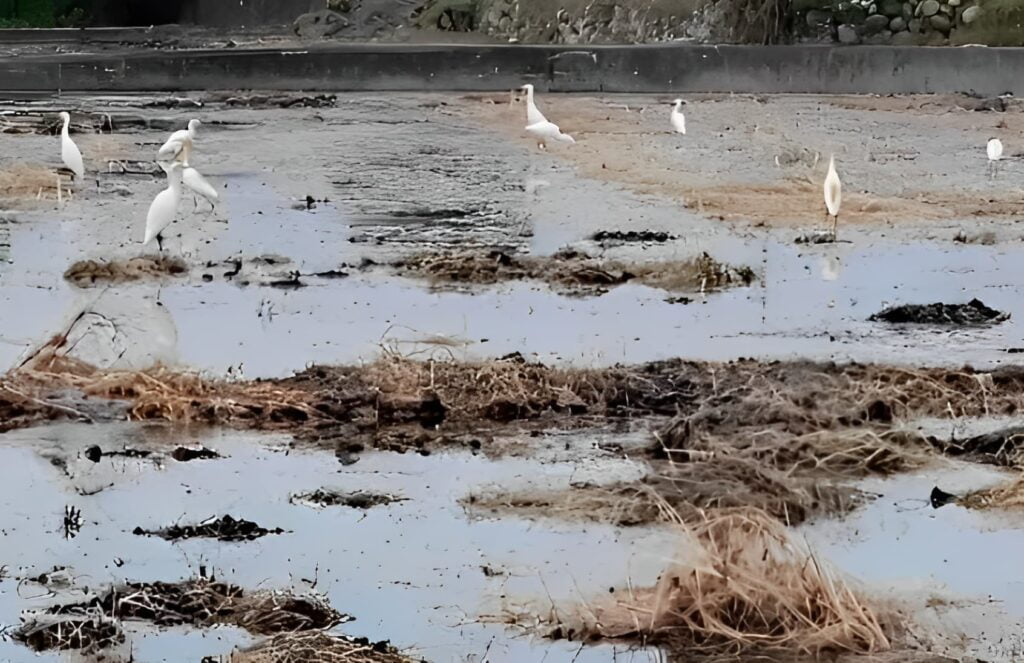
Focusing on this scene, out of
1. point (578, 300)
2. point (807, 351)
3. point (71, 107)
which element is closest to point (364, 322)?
point (578, 300)

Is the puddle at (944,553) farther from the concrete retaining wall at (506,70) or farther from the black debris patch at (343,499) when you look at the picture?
the concrete retaining wall at (506,70)

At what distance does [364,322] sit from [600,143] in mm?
9782

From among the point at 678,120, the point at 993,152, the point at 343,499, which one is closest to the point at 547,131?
the point at 678,120

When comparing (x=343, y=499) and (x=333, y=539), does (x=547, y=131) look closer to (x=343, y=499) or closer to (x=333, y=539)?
(x=343, y=499)

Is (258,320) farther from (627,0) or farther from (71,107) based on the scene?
(627,0)

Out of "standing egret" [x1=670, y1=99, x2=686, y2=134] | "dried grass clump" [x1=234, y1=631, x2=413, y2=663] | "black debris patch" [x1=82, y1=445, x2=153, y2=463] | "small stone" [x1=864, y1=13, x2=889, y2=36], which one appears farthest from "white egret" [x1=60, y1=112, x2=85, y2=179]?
"small stone" [x1=864, y1=13, x2=889, y2=36]

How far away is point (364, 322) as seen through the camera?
10141 mm

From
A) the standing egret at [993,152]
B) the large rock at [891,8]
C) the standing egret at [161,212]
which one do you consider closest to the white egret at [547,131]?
the standing egret at [993,152]

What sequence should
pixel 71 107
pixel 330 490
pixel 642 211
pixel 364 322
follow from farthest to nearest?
pixel 71 107 < pixel 642 211 < pixel 364 322 < pixel 330 490

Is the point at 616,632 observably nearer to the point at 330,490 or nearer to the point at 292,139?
the point at 330,490

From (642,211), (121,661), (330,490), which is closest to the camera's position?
(121,661)

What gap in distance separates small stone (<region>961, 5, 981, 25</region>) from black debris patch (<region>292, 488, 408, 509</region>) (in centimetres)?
2174

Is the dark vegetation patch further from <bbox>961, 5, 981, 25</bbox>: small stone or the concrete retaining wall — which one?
<bbox>961, 5, 981, 25</bbox>: small stone

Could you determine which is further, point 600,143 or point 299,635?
point 600,143
